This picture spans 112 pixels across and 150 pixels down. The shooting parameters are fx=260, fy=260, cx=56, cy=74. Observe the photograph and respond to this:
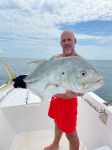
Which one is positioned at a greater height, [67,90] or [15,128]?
[67,90]

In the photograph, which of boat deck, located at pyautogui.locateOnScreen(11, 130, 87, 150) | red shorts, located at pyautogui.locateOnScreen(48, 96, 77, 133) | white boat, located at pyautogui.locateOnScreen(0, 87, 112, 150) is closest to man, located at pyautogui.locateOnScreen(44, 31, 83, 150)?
red shorts, located at pyautogui.locateOnScreen(48, 96, 77, 133)

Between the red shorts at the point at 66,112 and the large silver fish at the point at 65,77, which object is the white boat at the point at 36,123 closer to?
the red shorts at the point at 66,112

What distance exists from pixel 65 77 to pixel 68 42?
791mm

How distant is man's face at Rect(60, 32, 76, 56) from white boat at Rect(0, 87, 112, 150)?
732 mm

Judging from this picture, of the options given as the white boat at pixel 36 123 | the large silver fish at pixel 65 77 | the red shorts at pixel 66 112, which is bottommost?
the white boat at pixel 36 123

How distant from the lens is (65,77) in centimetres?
155

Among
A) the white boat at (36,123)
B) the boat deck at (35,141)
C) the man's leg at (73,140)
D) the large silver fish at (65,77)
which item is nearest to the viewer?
the large silver fish at (65,77)

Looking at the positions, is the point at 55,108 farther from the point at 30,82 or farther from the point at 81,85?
the point at 81,85

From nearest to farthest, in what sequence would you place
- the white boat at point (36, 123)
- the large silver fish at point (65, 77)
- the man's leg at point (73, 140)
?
the large silver fish at point (65, 77) → the man's leg at point (73, 140) → the white boat at point (36, 123)

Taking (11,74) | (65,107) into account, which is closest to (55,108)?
(65,107)

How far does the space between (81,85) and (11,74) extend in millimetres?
844

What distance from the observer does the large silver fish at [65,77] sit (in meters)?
1.54

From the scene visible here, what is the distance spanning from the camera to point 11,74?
2.20 metres

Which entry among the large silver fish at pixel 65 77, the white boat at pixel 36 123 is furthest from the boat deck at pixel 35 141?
the large silver fish at pixel 65 77
